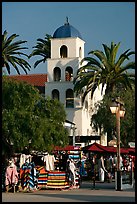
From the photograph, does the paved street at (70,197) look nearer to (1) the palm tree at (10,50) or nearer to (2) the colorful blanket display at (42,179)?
(2) the colorful blanket display at (42,179)

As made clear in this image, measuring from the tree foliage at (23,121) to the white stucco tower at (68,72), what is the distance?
28413 mm

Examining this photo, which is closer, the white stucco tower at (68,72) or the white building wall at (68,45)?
the white stucco tower at (68,72)

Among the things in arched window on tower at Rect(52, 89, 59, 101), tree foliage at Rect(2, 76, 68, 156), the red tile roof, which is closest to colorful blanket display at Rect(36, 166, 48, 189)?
tree foliage at Rect(2, 76, 68, 156)

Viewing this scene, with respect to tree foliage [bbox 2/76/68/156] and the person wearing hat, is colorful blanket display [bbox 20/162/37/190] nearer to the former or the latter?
the person wearing hat

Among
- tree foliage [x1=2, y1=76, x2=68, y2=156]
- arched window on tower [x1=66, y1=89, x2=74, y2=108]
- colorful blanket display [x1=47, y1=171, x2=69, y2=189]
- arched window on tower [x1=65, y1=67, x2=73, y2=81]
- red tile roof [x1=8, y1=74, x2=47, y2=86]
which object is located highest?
red tile roof [x1=8, y1=74, x2=47, y2=86]

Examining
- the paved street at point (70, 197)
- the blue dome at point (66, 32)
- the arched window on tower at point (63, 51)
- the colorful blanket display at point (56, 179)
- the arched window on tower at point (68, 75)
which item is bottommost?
the paved street at point (70, 197)

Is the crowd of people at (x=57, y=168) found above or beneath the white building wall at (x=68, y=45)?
beneath

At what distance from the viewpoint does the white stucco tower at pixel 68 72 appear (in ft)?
191

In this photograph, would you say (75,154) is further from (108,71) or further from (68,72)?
(68,72)

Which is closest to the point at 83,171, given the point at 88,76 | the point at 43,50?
the point at 88,76

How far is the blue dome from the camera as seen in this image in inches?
2330

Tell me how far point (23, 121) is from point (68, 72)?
34001 millimetres

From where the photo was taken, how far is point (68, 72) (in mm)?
59781

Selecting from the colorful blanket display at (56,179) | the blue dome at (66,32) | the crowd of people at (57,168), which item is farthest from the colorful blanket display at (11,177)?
the blue dome at (66,32)
